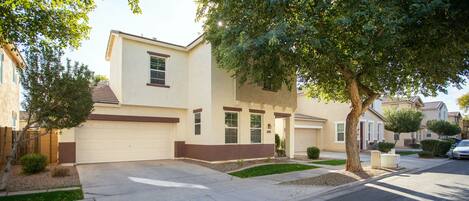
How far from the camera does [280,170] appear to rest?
1423 cm

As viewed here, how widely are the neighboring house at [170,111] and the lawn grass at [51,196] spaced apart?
637 cm

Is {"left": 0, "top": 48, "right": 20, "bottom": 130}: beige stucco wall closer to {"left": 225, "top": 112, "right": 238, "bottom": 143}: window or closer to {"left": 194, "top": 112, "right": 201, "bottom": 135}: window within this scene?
{"left": 194, "top": 112, "right": 201, "bottom": 135}: window

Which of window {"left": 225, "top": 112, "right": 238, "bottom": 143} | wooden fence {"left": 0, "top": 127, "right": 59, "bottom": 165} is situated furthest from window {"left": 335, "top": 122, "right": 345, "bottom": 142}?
wooden fence {"left": 0, "top": 127, "right": 59, "bottom": 165}

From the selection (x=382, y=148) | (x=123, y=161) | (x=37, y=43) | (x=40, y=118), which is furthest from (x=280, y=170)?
(x=382, y=148)

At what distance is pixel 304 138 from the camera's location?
28.9 meters

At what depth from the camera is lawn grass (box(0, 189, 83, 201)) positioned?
8.66 metres

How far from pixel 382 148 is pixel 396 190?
57.1 ft

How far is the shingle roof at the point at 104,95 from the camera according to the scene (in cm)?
1655

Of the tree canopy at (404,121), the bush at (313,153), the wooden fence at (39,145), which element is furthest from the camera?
→ the tree canopy at (404,121)

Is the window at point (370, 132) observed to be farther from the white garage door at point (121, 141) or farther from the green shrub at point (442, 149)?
the white garage door at point (121, 141)

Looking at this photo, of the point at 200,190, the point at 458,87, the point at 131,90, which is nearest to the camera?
the point at 200,190

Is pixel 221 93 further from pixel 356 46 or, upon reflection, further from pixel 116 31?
pixel 356 46

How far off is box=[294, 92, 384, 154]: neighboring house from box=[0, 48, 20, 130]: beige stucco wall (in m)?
20.8

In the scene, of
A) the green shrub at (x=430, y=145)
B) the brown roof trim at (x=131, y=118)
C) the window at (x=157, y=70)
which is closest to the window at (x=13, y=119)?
the brown roof trim at (x=131, y=118)
